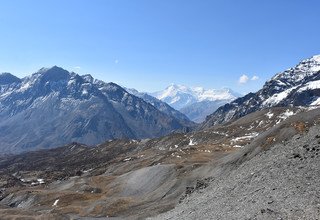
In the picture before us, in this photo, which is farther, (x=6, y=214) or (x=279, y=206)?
(x=6, y=214)

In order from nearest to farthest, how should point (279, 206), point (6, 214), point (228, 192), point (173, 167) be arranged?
point (279, 206) → point (228, 192) → point (6, 214) → point (173, 167)

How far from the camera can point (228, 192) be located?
5628cm

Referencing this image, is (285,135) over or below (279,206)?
over

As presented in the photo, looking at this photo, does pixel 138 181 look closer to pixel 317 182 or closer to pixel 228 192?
pixel 228 192

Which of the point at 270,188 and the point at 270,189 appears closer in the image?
the point at 270,189

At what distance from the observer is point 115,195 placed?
357 ft

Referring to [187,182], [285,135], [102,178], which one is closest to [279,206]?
[285,135]

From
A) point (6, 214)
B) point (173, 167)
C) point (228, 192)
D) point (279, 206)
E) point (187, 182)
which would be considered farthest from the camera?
point (173, 167)

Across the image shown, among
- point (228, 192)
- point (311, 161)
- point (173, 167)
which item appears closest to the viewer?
point (311, 161)

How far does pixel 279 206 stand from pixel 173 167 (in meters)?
65.5

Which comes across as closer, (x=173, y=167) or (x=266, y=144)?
(x=266, y=144)

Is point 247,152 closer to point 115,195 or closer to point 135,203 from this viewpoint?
point 135,203

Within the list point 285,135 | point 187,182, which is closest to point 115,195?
point 187,182

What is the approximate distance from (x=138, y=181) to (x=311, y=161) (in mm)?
67024
